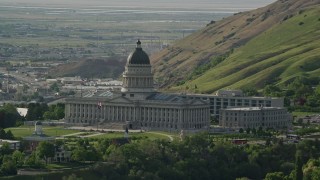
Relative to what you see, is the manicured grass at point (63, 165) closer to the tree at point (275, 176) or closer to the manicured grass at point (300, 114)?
the tree at point (275, 176)

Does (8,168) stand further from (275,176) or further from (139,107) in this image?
(139,107)

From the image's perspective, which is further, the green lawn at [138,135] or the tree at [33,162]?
the green lawn at [138,135]

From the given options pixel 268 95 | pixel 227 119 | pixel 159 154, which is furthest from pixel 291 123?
pixel 159 154

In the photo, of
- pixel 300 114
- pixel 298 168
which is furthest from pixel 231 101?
pixel 298 168

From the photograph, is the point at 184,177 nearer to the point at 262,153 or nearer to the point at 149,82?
the point at 262,153

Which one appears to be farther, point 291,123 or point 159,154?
point 291,123

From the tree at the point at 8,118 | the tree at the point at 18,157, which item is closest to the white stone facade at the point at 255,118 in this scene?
the tree at the point at 8,118

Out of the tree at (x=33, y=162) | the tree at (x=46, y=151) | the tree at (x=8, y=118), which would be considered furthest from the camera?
the tree at (x=8, y=118)
